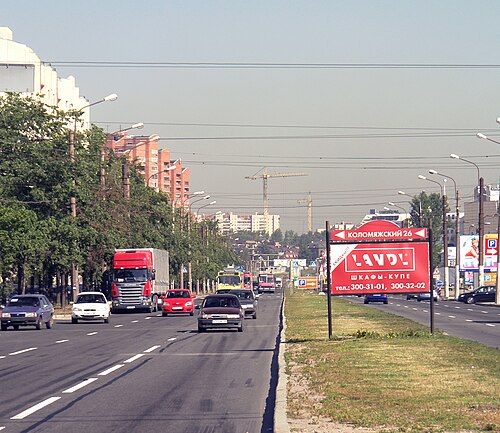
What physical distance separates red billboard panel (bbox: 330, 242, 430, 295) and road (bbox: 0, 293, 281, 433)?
3042 mm

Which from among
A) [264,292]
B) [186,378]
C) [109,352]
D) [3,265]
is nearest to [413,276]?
[109,352]

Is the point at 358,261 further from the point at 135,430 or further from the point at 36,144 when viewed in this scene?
the point at 36,144

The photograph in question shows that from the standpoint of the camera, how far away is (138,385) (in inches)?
789

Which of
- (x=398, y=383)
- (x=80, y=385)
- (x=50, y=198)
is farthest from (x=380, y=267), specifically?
(x=50, y=198)

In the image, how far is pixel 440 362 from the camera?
22.0 meters

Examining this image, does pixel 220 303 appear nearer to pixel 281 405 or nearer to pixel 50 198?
pixel 281 405

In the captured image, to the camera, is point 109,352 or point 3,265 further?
point 3,265

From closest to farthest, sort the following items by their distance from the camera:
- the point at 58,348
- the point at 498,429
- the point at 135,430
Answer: the point at 498,429 → the point at 135,430 → the point at 58,348

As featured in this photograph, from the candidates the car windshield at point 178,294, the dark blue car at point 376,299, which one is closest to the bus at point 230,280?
the dark blue car at point 376,299

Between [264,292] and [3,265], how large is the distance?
11588 cm

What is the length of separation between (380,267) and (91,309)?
88.2ft

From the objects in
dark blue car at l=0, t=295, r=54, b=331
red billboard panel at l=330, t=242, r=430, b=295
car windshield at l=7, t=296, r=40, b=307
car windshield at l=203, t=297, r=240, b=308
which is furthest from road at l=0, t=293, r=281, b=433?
car windshield at l=7, t=296, r=40, b=307

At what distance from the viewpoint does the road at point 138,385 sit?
14.7 m

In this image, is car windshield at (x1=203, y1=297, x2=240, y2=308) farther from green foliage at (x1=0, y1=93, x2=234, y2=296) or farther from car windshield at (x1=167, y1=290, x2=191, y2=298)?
car windshield at (x1=167, y1=290, x2=191, y2=298)
